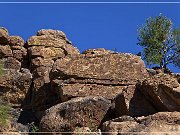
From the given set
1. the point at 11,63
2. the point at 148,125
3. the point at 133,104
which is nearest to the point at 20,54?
the point at 11,63

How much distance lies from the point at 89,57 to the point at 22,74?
4.05 meters

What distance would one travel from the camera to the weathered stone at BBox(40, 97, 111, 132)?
15.6 m

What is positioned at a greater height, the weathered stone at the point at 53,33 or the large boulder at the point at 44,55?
the weathered stone at the point at 53,33

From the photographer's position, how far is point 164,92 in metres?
15.4

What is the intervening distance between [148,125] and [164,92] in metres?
2.42

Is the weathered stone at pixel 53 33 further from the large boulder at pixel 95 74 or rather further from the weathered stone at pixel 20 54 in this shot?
the large boulder at pixel 95 74

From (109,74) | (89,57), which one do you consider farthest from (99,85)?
(89,57)

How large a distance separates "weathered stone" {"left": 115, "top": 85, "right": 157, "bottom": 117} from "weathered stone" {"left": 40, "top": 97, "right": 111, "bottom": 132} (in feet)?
1.69

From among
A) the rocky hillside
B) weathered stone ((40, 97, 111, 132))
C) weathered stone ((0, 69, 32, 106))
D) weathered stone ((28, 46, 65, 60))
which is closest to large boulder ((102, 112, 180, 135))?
the rocky hillside

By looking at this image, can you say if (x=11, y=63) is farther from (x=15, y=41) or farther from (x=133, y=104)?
(x=133, y=104)

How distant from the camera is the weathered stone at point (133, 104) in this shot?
1591 cm

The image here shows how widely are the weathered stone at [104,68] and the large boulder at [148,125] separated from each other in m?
6.91

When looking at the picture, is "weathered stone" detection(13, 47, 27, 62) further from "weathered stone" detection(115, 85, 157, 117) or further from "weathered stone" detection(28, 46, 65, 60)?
"weathered stone" detection(115, 85, 157, 117)

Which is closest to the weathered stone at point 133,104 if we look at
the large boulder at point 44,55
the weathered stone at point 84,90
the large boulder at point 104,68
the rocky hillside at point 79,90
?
the rocky hillside at point 79,90
